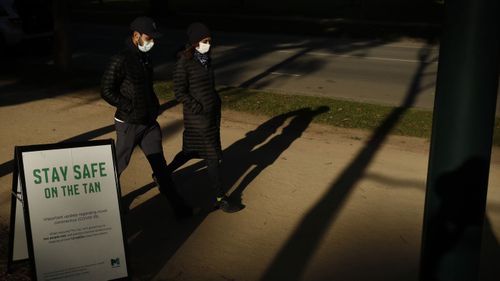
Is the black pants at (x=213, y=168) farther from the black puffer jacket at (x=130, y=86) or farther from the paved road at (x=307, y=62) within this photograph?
the paved road at (x=307, y=62)

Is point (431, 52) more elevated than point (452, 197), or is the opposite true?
point (452, 197)

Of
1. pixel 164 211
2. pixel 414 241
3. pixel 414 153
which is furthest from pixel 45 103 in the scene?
pixel 414 241

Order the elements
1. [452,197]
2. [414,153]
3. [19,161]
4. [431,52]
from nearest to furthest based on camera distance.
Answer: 1. [452,197]
2. [19,161]
3. [414,153]
4. [431,52]

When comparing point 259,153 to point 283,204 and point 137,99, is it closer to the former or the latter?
point 283,204

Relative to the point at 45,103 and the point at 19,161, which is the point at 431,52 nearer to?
the point at 45,103

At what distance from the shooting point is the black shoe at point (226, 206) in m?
6.17

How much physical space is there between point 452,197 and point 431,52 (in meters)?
16.5

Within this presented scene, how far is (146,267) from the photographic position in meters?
5.18

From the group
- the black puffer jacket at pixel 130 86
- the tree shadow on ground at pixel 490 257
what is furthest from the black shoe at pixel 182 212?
the tree shadow on ground at pixel 490 257

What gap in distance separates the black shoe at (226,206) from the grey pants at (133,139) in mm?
765

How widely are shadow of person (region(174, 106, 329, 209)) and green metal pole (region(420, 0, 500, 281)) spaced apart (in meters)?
3.43

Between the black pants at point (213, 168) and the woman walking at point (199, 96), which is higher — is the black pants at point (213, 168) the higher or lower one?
the lower one

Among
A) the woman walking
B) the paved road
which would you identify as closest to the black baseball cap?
the woman walking

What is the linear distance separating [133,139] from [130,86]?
503 millimetres
